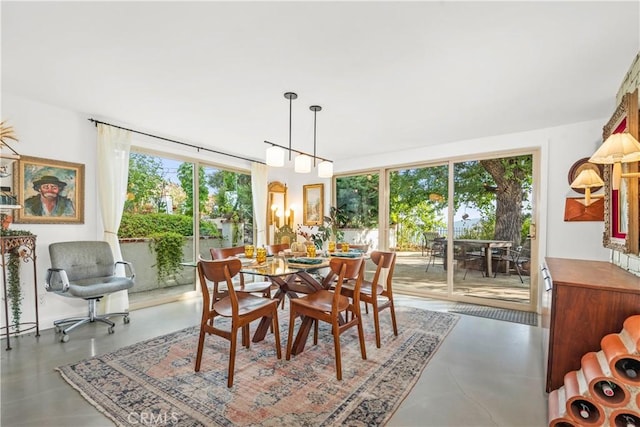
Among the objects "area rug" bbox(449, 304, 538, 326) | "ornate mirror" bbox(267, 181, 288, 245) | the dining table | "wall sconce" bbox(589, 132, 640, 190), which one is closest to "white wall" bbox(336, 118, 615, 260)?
"area rug" bbox(449, 304, 538, 326)

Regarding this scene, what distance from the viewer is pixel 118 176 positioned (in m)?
3.74

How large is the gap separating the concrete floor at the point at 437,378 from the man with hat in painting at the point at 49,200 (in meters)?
1.26

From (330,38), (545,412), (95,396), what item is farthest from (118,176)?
(545,412)

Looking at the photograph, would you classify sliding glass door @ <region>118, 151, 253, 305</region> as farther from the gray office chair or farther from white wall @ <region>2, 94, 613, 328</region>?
the gray office chair

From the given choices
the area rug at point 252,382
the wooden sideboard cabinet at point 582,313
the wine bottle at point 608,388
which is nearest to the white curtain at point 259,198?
the area rug at point 252,382

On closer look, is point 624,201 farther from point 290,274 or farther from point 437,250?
point 437,250

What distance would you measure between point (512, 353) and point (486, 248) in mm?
2067

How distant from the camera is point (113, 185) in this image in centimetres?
368

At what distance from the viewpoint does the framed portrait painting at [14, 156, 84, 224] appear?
3.11 metres

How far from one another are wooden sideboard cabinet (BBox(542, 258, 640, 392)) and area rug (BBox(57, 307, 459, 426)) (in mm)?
936

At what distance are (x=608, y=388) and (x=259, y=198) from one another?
5.08m

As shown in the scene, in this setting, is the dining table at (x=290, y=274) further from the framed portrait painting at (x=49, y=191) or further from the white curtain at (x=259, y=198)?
the white curtain at (x=259, y=198)

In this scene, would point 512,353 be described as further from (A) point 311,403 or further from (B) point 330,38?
(B) point 330,38

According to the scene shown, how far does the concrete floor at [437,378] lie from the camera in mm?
1823
